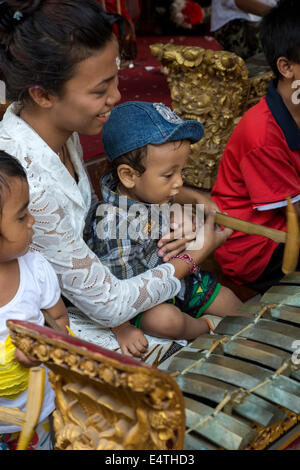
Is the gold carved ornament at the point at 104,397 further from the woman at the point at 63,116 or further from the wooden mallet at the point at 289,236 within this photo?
the wooden mallet at the point at 289,236

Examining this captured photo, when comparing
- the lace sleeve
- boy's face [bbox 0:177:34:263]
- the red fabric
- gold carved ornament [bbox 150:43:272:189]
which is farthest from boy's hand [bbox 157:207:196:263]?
the red fabric

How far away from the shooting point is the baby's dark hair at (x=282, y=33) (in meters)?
1.96

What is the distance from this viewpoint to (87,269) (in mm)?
1429

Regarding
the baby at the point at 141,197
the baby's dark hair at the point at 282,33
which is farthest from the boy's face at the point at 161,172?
the baby's dark hair at the point at 282,33

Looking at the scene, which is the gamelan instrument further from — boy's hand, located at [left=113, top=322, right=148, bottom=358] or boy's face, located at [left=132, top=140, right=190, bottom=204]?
boy's face, located at [left=132, top=140, right=190, bottom=204]

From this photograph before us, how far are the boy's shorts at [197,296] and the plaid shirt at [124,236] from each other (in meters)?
0.14

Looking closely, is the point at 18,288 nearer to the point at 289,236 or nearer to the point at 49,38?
the point at 49,38

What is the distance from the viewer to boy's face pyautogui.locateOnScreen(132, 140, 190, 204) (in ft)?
5.28

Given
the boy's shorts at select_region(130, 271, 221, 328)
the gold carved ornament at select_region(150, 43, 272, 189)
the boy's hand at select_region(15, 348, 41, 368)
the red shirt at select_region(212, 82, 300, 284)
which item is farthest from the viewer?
the gold carved ornament at select_region(150, 43, 272, 189)

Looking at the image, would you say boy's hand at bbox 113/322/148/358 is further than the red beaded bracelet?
No

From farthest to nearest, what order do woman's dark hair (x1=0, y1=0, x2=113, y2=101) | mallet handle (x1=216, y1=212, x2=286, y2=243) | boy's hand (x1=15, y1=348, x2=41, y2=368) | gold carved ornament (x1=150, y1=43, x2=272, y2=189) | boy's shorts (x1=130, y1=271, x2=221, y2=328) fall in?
gold carved ornament (x1=150, y1=43, x2=272, y2=189), boy's shorts (x1=130, y1=271, x2=221, y2=328), mallet handle (x1=216, y1=212, x2=286, y2=243), woman's dark hair (x1=0, y1=0, x2=113, y2=101), boy's hand (x1=15, y1=348, x2=41, y2=368)

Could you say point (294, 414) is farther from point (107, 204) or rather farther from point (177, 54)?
point (177, 54)

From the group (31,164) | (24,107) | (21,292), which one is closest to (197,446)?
(21,292)

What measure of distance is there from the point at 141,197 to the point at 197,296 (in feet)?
1.13
